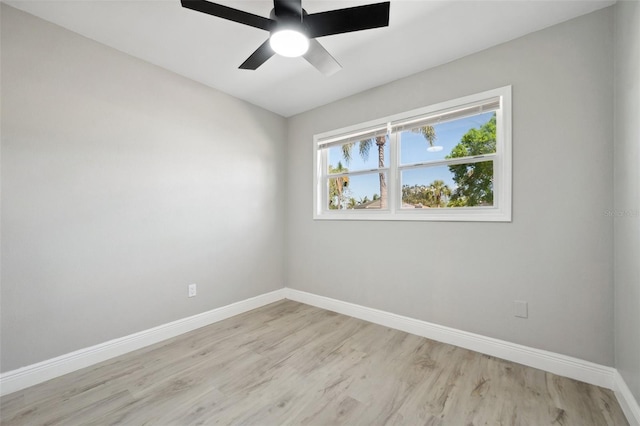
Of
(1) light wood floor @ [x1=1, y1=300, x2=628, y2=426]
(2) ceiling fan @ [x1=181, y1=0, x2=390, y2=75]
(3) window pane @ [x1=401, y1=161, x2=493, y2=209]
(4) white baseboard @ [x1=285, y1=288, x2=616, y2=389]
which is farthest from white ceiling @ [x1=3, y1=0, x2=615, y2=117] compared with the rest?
(1) light wood floor @ [x1=1, y1=300, x2=628, y2=426]

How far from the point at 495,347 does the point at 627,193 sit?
4.64ft

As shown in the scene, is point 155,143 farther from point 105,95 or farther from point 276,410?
point 276,410

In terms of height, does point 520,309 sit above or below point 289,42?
below

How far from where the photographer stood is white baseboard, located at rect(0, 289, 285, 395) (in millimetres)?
1784

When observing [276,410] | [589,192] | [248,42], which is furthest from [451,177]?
[276,410]

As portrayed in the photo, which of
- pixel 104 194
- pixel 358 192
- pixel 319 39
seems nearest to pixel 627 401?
pixel 358 192

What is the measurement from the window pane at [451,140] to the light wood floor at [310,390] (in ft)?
5.85

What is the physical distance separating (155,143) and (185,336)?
1.88 meters

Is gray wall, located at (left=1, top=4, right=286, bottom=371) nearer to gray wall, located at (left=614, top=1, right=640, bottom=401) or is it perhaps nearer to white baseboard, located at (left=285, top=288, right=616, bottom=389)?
white baseboard, located at (left=285, top=288, right=616, bottom=389)

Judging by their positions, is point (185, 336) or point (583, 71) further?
point (185, 336)

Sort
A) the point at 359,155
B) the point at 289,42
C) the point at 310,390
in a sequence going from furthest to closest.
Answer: the point at 359,155 → the point at 310,390 → the point at 289,42

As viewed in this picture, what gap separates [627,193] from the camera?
156cm

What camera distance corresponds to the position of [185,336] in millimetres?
2578

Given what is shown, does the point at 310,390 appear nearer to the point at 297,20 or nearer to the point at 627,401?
the point at 627,401
